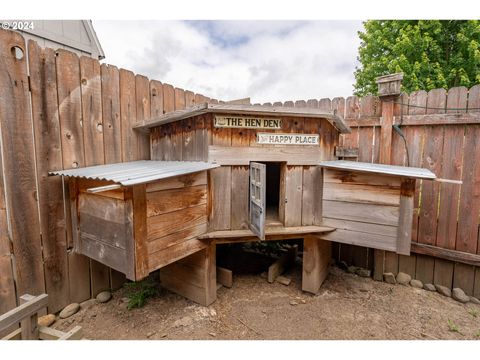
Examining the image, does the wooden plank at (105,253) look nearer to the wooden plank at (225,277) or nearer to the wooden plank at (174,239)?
the wooden plank at (174,239)

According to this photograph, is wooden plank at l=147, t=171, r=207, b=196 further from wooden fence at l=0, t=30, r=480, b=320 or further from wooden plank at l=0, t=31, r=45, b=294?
wooden plank at l=0, t=31, r=45, b=294

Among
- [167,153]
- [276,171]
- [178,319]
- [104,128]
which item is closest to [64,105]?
[104,128]

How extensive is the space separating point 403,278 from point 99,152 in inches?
209

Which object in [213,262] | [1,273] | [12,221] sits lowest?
[213,262]

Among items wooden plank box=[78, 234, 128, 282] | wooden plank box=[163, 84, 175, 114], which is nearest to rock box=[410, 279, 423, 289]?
wooden plank box=[78, 234, 128, 282]

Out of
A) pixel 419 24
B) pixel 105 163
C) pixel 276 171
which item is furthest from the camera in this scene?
pixel 419 24

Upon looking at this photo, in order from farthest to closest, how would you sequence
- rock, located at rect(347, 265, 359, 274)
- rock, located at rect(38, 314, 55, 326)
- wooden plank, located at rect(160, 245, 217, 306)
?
rock, located at rect(347, 265, 359, 274)
wooden plank, located at rect(160, 245, 217, 306)
rock, located at rect(38, 314, 55, 326)

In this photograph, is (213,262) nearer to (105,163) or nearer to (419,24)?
(105,163)

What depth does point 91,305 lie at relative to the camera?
349 centimetres

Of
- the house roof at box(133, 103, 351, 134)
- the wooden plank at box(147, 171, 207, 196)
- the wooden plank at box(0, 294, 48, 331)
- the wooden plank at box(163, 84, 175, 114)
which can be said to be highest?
the wooden plank at box(163, 84, 175, 114)

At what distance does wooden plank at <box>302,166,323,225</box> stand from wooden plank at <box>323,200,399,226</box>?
0.11 meters

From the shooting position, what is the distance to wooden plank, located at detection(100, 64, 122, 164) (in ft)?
11.6

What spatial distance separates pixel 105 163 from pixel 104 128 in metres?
0.49

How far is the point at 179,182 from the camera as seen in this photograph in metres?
2.92
